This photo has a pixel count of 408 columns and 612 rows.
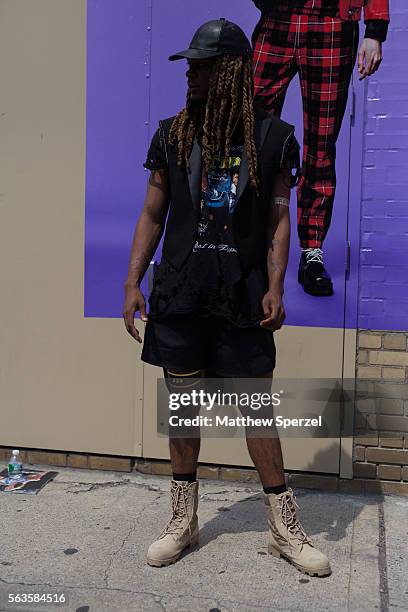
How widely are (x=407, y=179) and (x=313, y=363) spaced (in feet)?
3.44

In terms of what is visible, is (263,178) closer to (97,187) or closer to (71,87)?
(97,187)

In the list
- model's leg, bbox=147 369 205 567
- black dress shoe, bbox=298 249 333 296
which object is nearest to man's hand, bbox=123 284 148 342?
model's leg, bbox=147 369 205 567

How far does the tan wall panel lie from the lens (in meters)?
3.95

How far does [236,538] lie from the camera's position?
129 inches

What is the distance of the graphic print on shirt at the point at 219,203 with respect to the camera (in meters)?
Answer: 2.90

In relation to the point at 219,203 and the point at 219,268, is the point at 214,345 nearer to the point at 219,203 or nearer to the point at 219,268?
the point at 219,268

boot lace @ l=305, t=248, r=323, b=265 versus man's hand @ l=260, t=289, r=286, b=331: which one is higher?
boot lace @ l=305, t=248, r=323, b=265

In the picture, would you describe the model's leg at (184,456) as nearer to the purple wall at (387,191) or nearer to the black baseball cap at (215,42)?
the purple wall at (387,191)

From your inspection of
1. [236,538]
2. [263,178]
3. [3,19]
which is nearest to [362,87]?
[263,178]

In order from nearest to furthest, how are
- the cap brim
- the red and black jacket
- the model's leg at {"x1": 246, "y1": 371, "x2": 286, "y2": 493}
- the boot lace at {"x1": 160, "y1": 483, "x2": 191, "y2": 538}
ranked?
1. the cap brim
2. the model's leg at {"x1": 246, "y1": 371, "x2": 286, "y2": 493}
3. the boot lace at {"x1": 160, "y1": 483, "x2": 191, "y2": 538}
4. the red and black jacket

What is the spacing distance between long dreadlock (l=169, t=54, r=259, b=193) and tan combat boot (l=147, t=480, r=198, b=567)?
1.31m

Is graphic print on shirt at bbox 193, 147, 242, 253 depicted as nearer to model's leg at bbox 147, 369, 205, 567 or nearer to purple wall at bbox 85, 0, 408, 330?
model's leg at bbox 147, 369, 205, 567

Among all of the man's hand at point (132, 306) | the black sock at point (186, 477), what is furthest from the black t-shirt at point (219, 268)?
the black sock at point (186, 477)

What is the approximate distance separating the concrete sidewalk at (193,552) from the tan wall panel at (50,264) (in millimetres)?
373
